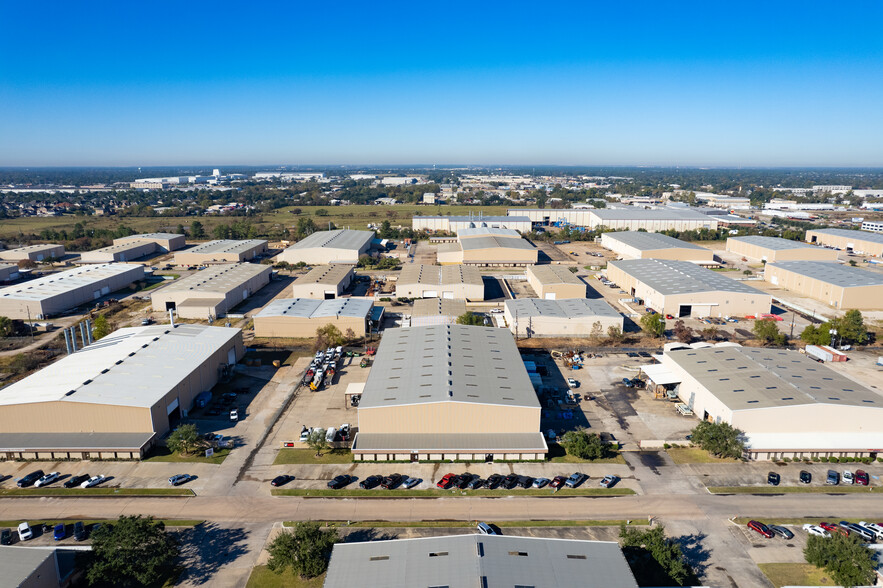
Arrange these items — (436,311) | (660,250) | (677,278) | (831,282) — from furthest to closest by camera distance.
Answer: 1. (660,250)
2. (677,278)
3. (831,282)
4. (436,311)

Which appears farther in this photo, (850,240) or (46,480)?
(850,240)

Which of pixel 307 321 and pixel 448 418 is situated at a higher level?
pixel 307 321

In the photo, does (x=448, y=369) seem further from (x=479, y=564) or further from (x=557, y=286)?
(x=557, y=286)

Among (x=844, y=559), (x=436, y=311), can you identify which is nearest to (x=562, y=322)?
(x=436, y=311)

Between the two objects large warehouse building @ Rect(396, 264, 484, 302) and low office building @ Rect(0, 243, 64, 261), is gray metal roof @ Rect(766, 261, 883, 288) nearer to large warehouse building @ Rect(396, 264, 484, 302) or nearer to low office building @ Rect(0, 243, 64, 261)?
large warehouse building @ Rect(396, 264, 484, 302)

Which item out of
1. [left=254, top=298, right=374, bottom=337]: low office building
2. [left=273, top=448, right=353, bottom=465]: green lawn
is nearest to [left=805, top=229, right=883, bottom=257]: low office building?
[left=254, top=298, right=374, bottom=337]: low office building

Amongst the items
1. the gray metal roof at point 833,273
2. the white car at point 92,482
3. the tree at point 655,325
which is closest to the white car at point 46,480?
the white car at point 92,482

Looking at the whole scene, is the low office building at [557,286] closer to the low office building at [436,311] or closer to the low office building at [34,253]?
the low office building at [436,311]
